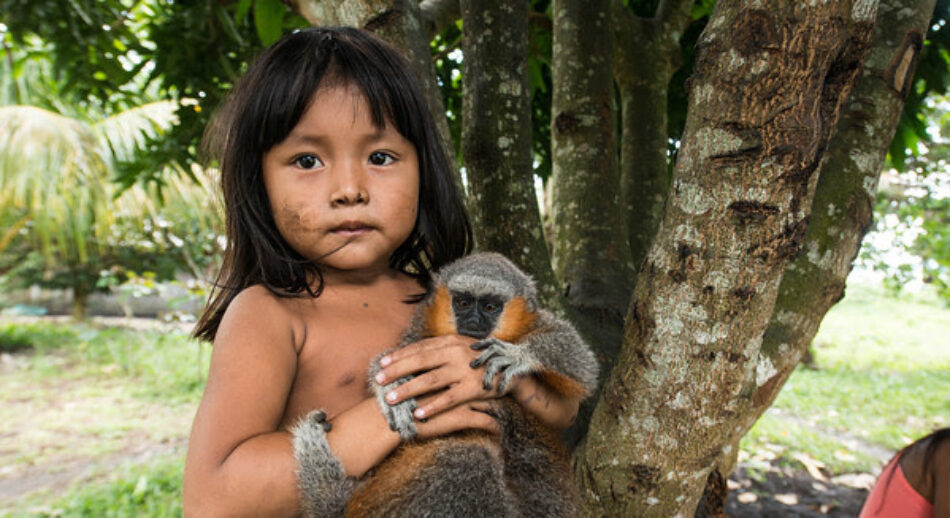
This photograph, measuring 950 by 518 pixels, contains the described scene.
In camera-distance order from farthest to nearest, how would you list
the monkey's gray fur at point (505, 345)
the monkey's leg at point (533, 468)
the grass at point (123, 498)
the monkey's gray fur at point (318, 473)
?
1. the grass at point (123, 498)
2. the monkey's leg at point (533, 468)
3. the monkey's gray fur at point (505, 345)
4. the monkey's gray fur at point (318, 473)

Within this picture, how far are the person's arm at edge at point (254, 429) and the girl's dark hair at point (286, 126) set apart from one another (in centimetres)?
13

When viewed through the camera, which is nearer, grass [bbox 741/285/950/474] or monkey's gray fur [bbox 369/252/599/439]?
monkey's gray fur [bbox 369/252/599/439]

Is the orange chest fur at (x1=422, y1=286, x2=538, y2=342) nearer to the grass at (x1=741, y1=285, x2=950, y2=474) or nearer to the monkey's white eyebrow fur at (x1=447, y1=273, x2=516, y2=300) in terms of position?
the monkey's white eyebrow fur at (x1=447, y1=273, x2=516, y2=300)

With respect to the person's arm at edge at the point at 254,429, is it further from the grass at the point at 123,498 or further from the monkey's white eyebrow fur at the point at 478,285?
the grass at the point at 123,498

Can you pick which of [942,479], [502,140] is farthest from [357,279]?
[942,479]

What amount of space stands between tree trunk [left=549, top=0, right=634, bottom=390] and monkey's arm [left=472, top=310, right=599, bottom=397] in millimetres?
699

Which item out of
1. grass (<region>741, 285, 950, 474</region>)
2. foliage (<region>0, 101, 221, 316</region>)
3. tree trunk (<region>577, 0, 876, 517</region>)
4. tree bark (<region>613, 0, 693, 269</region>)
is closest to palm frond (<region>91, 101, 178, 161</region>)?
foliage (<region>0, 101, 221, 316</region>)

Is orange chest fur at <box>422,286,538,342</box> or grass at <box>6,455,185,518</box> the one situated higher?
orange chest fur at <box>422,286,538,342</box>

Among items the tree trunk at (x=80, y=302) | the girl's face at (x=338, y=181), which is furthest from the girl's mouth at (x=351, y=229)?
the tree trunk at (x=80, y=302)

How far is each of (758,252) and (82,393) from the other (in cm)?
929

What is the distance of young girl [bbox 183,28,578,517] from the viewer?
1.30m

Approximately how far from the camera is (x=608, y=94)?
2686 mm

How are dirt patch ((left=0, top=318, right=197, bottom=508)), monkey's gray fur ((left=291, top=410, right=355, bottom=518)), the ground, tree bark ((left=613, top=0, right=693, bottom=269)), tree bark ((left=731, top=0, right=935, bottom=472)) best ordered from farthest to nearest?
1. dirt patch ((left=0, top=318, right=197, bottom=508))
2. the ground
3. tree bark ((left=613, top=0, right=693, bottom=269))
4. tree bark ((left=731, top=0, right=935, bottom=472))
5. monkey's gray fur ((left=291, top=410, right=355, bottom=518))

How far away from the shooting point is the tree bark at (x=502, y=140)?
7.29ft
